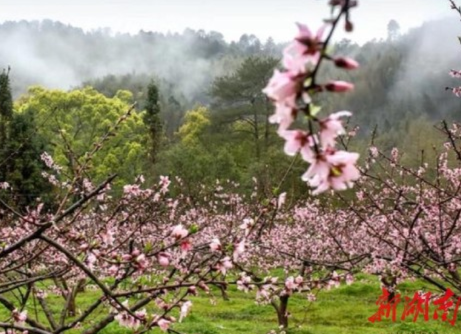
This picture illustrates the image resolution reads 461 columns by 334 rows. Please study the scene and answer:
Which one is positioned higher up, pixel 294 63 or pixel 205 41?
pixel 205 41

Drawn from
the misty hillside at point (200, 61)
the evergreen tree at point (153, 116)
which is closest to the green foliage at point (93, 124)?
the evergreen tree at point (153, 116)

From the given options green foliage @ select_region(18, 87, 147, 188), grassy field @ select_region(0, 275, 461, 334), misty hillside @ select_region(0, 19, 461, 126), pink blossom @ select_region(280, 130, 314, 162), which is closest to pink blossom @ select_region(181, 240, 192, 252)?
pink blossom @ select_region(280, 130, 314, 162)

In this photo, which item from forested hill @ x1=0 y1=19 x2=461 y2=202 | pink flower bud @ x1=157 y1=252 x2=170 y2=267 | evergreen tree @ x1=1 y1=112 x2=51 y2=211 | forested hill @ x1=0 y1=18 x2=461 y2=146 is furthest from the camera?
forested hill @ x1=0 y1=18 x2=461 y2=146

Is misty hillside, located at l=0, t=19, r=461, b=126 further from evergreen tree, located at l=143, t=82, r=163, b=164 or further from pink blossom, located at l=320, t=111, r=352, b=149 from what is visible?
pink blossom, located at l=320, t=111, r=352, b=149

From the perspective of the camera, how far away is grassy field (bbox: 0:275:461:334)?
12211 mm

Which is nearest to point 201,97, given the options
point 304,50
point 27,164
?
point 27,164

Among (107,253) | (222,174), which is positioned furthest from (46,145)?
(107,253)

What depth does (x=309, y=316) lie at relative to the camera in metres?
14.8

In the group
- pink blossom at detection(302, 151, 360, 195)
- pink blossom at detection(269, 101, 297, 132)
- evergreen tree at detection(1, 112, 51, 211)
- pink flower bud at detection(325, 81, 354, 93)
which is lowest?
pink blossom at detection(302, 151, 360, 195)

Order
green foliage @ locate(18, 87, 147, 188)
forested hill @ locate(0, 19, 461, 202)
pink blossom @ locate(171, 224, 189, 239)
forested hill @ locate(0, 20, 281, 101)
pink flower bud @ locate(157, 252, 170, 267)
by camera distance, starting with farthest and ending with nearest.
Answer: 1. forested hill @ locate(0, 20, 281, 101)
2. green foliage @ locate(18, 87, 147, 188)
3. forested hill @ locate(0, 19, 461, 202)
4. pink flower bud @ locate(157, 252, 170, 267)
5. pink blossom @ locate(171, 224, 189, 239)

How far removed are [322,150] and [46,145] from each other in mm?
32393

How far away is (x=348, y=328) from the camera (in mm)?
13344

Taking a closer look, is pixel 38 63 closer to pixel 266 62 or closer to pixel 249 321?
pixel 266 62

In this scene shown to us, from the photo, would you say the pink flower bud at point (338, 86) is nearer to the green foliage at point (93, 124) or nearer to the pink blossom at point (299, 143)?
the pink blossom at point (299, 143)
